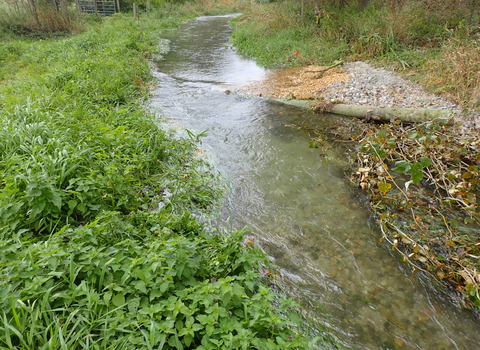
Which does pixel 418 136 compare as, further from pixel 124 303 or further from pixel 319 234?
pixel 124 303

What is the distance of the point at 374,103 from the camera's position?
20.4ft

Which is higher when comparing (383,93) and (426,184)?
(383,93)

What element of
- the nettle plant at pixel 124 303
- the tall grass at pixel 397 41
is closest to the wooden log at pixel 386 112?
the tall grass at pixel 397 41

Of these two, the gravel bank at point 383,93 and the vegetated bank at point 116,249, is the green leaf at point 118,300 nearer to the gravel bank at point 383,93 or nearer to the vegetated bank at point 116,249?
the vegetated bank at point 116,249

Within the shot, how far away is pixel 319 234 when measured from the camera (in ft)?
10.9

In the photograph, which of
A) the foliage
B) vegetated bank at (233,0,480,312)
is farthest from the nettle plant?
vegetated bank at (233,0,480,312)

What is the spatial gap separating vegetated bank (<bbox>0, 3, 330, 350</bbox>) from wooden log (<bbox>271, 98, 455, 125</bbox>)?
3297mm

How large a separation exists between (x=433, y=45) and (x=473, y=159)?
616 centimetres

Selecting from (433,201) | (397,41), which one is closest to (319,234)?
(433,201)

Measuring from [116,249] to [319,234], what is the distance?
7.10 ft

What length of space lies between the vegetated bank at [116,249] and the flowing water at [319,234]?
1.25 feet

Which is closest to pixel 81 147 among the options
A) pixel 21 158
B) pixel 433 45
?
pixel 21 158

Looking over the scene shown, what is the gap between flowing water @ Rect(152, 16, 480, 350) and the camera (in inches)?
94.5

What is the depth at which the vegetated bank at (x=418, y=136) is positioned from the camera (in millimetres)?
3084
